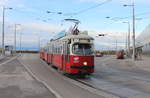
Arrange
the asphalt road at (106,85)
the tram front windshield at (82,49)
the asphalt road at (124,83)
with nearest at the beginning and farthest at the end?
the asphalt road at (106,85)
the asphalt road at (124,83)
the tram front windshield at (82,49)

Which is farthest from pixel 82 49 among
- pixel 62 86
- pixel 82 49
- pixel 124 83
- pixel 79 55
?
pixel 62 86

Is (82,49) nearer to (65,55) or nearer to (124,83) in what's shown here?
(65,55)

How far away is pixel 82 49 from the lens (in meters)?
19.4

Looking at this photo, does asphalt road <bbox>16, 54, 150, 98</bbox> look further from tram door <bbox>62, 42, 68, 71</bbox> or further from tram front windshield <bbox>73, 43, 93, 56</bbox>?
tram front windshield <bbox>73, 43, 93, 56</bbox>

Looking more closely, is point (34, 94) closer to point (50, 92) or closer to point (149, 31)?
point (50, 92)

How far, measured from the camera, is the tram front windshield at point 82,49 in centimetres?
1927

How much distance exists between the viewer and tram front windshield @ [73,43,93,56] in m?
19.3

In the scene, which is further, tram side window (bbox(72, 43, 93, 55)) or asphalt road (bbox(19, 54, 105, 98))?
tram side window (bbox(72, 43, 93, 55))

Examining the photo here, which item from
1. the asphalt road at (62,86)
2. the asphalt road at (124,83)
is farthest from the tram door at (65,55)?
the asphalt road at (124,83)

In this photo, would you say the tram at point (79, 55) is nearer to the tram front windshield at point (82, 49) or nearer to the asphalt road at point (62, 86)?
the tram front windshield at point (82, 49)

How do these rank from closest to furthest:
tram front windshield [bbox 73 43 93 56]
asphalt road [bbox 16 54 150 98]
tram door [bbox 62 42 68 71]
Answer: asphalt road [bbox 16 54 150 98] → tram front windshield [bbox 73 43 93 56] → tram door [bbox 62 42 68 71]

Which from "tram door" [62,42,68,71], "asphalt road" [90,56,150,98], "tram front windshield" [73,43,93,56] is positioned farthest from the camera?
"tram door" [62,42,68,71]

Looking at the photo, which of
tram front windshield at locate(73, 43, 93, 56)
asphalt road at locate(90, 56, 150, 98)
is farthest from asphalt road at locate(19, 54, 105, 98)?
tram front windshield at locate(73, 43, 93, 56)

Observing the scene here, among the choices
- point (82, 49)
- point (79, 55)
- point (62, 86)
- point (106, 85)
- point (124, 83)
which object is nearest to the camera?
point (62, 86)
